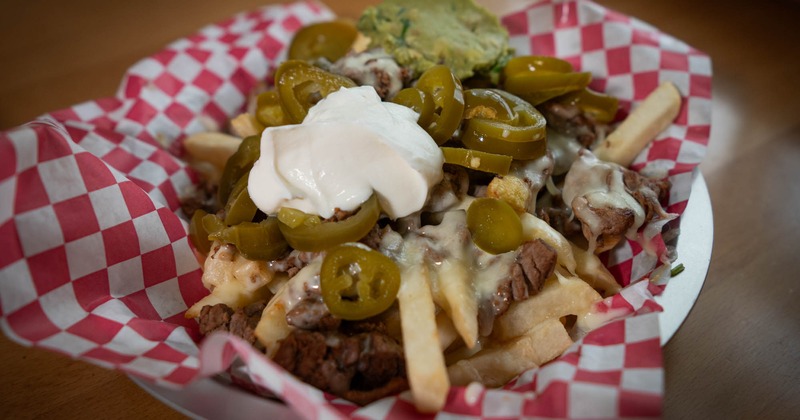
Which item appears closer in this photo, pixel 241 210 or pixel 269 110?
pixel 241 210

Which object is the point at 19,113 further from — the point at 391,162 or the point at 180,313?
the point at 391,162

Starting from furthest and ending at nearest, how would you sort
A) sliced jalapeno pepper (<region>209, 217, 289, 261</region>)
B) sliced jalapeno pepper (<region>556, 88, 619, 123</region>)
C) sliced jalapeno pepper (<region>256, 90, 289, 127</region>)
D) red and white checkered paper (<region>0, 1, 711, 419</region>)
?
1. sliced jalapeno pepper (<region>556, 88, 619, 123</region>)
2. sliced jalapeno pepper (<region>256, 90, 289, 127</region>)
3. sliced jalapeno pepper (<region>209, 217, 289, 261</region>)
4. red and white checkered paper (<region>0, 1, 711, 419</region>)

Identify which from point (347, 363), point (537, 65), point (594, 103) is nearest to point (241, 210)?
point (347, 363)

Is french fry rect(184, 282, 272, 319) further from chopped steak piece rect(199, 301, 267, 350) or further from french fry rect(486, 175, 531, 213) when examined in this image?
french fry rect(486, 175, 531, 213)

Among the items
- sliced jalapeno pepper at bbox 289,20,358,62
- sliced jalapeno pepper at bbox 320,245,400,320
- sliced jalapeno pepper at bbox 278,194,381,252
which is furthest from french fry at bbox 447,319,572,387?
sliced jalapeno pepper at bbox 289,20,358,62

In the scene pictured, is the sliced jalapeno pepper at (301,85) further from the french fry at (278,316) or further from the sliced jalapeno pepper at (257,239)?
the french fry at (278,316)

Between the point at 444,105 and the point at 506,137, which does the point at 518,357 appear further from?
the point at 444,105

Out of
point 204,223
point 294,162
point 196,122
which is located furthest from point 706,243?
point 196,122
